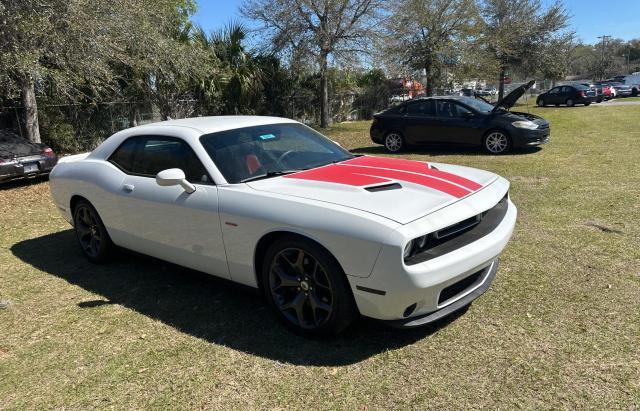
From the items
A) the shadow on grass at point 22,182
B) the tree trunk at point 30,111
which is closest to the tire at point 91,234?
the shadow on grass at point 22,182

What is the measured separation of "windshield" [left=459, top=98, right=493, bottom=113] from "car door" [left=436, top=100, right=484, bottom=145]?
0.14 metres

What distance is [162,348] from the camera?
348 centimetres

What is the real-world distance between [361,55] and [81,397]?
18.7m

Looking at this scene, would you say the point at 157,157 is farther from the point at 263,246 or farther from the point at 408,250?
the point at 408,250

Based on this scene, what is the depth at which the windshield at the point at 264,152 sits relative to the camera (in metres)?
3.90

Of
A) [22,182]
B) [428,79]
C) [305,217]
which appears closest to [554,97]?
[428,79]

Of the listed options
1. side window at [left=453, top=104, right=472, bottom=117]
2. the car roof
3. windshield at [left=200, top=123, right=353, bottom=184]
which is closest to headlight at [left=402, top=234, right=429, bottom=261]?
windshield at [left=200, top=123, right=353, bottom=184]

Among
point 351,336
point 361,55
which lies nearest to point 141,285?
point 351,336

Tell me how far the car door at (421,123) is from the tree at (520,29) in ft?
64.7

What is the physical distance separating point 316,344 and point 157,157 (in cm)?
224

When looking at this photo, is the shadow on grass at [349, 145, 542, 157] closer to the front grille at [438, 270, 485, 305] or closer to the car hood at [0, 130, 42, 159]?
the car hood at [0, 130, 42, 159]

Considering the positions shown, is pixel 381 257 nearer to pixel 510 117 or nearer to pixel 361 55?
pixel 510 117

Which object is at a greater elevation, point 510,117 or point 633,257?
point 510,117

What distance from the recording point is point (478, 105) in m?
11.8
